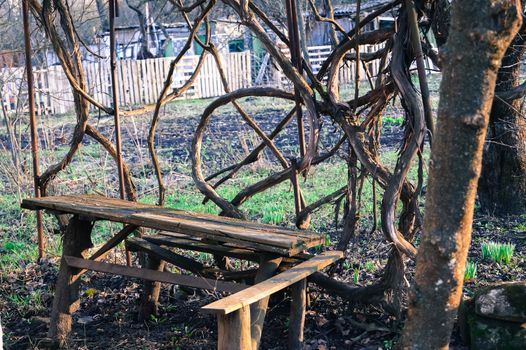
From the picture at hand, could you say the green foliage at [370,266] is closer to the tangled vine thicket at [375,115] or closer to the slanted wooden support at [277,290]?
the tangled vine thicket at [375,115]

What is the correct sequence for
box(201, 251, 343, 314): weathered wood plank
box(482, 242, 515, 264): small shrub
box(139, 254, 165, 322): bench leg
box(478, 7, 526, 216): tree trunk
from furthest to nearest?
box(478, 7, 526, 216): tree trunk < box(482, 242, 515, 264): small shrub < box(139, 254, 165, 322): bench leg < box(201, 251, 343, 314): weathered wood plank

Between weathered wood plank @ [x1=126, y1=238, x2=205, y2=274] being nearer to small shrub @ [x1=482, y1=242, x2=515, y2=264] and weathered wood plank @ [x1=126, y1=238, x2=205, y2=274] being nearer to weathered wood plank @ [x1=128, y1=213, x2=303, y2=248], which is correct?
weathered wood plank @ [x1=128, y1=213, x2=303, y2=248]

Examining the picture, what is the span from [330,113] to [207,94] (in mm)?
20584

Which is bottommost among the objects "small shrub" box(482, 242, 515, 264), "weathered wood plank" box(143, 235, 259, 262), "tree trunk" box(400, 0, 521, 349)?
"small shrub" box(482, 242, 515, 264)

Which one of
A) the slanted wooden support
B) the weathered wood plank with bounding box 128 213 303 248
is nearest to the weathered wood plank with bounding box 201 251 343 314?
the slanted wooden support

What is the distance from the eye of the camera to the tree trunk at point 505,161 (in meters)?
5.89

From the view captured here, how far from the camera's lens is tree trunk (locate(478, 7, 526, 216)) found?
5887 millimetres

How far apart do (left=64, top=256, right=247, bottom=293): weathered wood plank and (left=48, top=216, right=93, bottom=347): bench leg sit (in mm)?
90

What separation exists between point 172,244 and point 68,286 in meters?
0.68

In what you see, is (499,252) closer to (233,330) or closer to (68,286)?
(233,330)

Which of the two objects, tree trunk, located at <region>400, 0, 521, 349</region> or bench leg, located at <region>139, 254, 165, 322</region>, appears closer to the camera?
tree trunk, located at <region>400, 0, 521, 349</region>

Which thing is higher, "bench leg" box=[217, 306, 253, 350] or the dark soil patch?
"bench leg" box=[217, 306, 253, 350]

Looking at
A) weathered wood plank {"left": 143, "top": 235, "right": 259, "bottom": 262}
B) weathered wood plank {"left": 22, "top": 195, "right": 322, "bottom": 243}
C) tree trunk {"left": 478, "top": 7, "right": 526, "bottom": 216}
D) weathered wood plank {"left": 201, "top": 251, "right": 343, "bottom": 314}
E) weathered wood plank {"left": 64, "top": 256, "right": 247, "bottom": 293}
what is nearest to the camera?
weathered wood plank {"left": 201, "top": 251, "right": 343, "bottom": 314}

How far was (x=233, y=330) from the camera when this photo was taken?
2.85m
